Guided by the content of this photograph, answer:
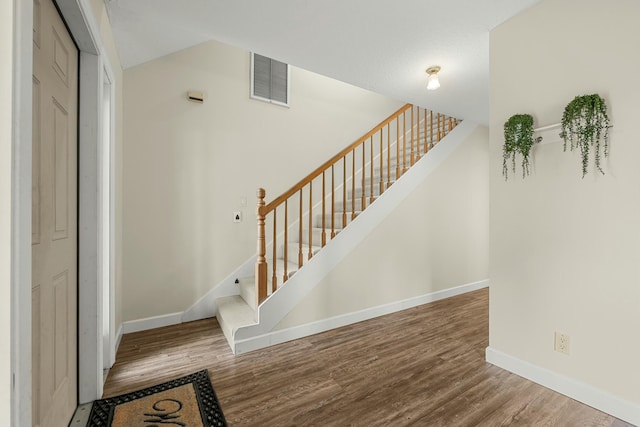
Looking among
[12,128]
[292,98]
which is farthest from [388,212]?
[12,128]

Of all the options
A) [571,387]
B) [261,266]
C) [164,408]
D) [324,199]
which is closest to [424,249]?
[324,199]

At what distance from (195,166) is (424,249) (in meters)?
2.79

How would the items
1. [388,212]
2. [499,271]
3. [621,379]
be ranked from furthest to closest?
[388,212]
[499,271]
[621,379]

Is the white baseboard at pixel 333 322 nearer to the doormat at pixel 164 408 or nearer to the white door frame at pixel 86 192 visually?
the doormat at pixel 164 408

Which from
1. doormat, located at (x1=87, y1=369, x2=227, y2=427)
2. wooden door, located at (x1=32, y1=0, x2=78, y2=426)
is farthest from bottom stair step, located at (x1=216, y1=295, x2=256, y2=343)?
wooden door, located at (x1=32, y1=0, x2=78, y2=426)

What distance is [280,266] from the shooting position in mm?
3143

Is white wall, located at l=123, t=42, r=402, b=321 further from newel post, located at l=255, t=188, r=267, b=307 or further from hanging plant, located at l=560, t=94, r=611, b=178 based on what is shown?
hanging plant, located at l=560, t=94, r=611, b=178

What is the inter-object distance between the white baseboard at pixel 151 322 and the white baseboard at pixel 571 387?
2.79m

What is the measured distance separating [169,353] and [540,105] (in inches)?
127

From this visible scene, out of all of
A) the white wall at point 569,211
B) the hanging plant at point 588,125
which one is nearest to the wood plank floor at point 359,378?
the white wall at point 569,211

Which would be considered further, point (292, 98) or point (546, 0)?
point (292, 98)

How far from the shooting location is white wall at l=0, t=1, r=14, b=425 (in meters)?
0.77

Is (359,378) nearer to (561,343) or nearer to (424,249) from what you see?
(561,343)

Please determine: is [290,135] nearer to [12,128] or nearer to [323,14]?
[323,14]
